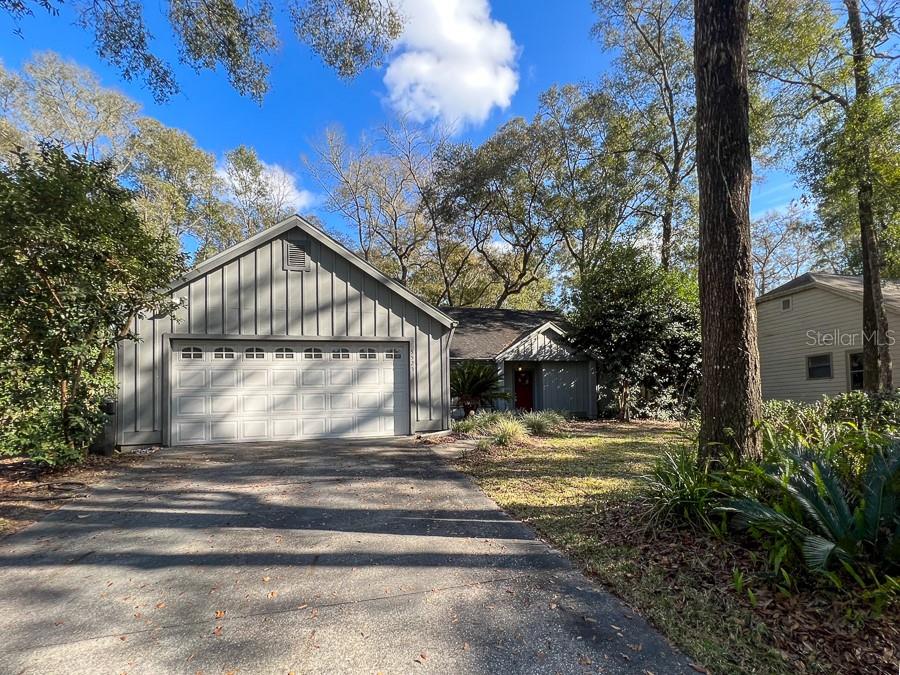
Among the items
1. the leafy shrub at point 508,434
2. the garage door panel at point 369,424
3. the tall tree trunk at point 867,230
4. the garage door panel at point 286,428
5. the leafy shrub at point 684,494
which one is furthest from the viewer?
the garage door panel at point 369,424

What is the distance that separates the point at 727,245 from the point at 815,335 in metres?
13.4

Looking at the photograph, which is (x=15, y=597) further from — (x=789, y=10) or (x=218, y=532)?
A: (x=789, y=10)

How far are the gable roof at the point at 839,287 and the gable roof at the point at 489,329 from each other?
7.90 metres

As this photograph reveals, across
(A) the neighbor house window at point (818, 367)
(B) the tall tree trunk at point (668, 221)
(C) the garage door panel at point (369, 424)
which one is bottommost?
(C) the garage door panel at point (369, 424)

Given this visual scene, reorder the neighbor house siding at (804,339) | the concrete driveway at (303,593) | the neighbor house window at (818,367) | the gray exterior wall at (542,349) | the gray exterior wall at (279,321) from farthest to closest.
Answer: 1. the gray exterior wall at (542,349)
2. the neighbor house window at (818,367)
3. the neighbor house siding at (804,339)
4. the gray exterior wall at (279,321)
5. the concrete driveway at (303,593)

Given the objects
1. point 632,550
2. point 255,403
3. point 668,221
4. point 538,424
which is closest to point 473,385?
point 538,424

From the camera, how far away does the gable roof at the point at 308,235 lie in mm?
9078

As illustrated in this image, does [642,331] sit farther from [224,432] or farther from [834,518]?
[224,432]

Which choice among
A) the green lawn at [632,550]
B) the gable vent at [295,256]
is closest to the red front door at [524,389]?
the green lawn at [632,550]

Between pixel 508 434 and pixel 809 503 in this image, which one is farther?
pixel 508 434

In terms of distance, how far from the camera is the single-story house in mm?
13789

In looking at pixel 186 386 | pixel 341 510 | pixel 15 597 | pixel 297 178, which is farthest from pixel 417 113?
pixel 15 597

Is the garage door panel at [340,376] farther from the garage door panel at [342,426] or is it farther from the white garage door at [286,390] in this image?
the garage door panel at [342,426]

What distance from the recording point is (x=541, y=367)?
14156 mm
